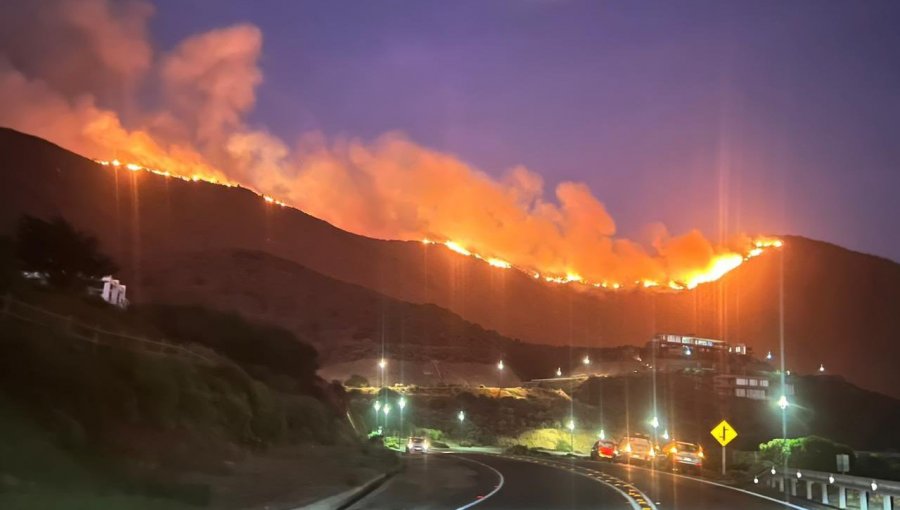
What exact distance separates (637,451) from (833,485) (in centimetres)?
3035

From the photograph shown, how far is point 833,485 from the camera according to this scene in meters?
22.8

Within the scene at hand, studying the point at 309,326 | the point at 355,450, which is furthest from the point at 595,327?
the point at 355,450

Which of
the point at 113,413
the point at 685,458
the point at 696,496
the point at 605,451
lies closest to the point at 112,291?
the point at 605,451

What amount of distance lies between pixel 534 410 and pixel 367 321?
50.2 meters

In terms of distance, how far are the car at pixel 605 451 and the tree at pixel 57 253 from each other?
35.3m

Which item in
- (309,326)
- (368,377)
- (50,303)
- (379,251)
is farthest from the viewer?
(379,251)

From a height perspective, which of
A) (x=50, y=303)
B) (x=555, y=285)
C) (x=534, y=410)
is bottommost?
(x=534, y=410)

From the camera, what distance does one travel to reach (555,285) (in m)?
186

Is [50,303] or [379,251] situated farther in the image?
[379,251]

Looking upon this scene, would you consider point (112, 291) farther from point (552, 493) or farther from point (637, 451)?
point (552, 493)

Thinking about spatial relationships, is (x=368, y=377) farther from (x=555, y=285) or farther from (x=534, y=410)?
(x=555, y=285)

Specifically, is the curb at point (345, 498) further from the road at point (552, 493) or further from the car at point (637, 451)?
the car at point (637, 451)

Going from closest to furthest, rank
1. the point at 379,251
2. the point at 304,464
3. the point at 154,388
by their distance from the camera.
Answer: the point at 154,388, the point at 304,464, the point at 379,251

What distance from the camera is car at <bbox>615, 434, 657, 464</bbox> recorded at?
168 ft
